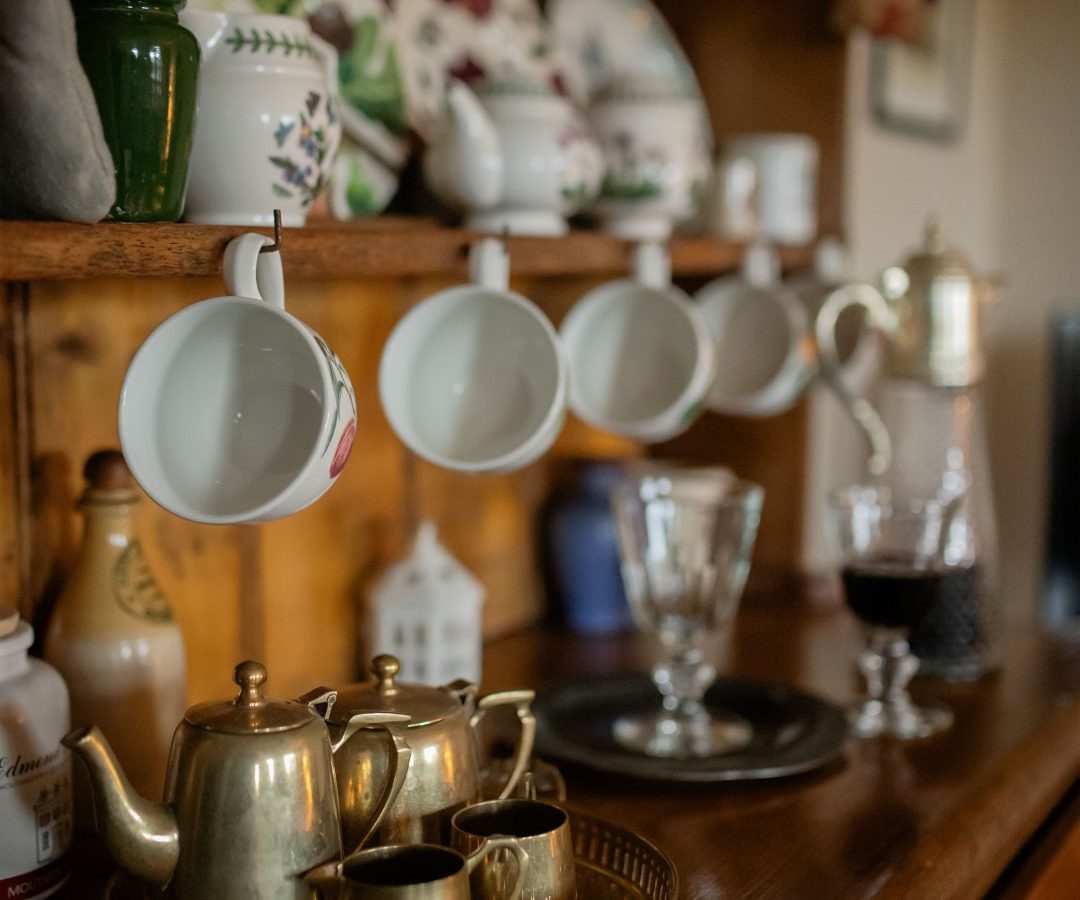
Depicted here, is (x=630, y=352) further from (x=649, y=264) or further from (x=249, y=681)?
(x=249, y=681)

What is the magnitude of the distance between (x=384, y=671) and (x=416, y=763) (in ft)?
0.20

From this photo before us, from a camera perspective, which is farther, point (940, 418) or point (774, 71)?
point (774, 71)

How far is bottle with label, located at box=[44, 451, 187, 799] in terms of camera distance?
0.86m

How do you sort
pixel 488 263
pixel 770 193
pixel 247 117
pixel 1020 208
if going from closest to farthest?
pixel 247 117 → pixel 488 263 → pixel 770 193 → pixel 1020 208

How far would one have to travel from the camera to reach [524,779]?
33.7 inches

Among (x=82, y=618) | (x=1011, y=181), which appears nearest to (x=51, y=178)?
(x=82, y=618)

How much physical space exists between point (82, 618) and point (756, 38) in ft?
3.61

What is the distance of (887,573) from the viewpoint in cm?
118

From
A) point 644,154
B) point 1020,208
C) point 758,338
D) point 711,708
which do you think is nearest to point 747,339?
point 758,338

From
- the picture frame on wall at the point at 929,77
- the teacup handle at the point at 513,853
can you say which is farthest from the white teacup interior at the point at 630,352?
the picture frame on wall at the point at 929,77

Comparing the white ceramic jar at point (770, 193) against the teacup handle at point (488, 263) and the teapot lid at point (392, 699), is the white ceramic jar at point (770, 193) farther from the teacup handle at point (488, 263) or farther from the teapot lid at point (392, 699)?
the teapot lid at point (392, 699)

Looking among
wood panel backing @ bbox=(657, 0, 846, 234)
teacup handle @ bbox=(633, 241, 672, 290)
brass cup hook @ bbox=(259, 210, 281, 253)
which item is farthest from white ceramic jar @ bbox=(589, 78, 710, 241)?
brass cup hook @ bbox=(259, 210, 281, 253)

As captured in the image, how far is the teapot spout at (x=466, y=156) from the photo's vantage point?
3.24ft

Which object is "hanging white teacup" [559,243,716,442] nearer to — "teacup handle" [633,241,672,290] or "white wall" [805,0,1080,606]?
"teacup handle" [633,241,672,290]
